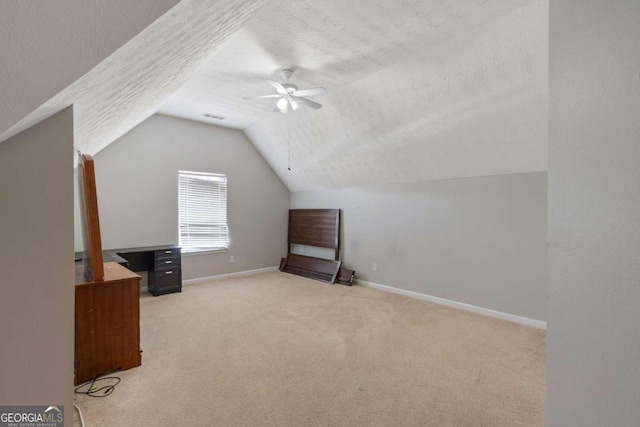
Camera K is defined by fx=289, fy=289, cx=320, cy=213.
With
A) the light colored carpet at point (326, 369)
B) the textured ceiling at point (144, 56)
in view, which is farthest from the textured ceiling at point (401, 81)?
the light colored carpet at point (326, 369)

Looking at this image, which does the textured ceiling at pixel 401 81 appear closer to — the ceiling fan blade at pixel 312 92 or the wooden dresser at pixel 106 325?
the ceiling fan blade at pixel 312 92

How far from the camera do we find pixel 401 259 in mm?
4719

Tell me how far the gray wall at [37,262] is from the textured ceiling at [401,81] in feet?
5.87

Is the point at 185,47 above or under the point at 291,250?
above

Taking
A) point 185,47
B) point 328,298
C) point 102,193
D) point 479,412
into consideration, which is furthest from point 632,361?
point 102,193

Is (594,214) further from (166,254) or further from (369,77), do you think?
(166,254)

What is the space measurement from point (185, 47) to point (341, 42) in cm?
153

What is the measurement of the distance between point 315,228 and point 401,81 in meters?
3.46

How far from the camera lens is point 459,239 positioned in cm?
407

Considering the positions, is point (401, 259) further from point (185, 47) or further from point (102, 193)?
point (102, 193)

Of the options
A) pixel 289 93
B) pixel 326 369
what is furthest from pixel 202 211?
pixel 326 369

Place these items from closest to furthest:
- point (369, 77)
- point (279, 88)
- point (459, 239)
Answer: point (279, 88) < point (369, 77) < point (459, 239)

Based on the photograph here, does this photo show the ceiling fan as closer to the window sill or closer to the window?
the window

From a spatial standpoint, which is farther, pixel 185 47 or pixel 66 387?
pixel 185 47
